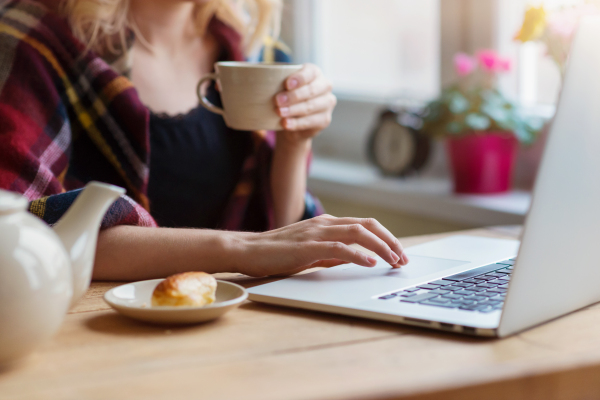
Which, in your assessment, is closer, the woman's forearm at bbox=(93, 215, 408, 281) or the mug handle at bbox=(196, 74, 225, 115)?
the woman's forearm at bbox=(93, 215, 408, 281)

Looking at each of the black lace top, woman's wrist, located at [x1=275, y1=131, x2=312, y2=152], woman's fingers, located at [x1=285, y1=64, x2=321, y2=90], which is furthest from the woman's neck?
woman's fingers, located at [x1=285, y1=64, x2=321, y2=90]

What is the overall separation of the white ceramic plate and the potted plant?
1167mm

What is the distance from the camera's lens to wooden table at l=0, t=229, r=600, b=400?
44cm

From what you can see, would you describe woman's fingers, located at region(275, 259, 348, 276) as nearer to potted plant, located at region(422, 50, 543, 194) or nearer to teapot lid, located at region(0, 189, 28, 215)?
teapot lid, located at region(0, 189, 28, 215)

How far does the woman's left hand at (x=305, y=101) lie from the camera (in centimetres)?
93

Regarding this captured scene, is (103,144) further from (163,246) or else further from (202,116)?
(163,246)

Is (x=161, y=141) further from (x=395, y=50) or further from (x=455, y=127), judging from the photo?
(x=395, y=50)

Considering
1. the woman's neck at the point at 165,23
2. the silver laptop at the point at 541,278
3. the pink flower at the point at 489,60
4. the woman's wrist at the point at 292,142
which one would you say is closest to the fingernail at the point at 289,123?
the woman's wrist at the point at 292,142

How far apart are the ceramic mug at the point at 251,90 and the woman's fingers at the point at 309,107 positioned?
0.01 metres

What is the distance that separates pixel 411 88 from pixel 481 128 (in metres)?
0.60

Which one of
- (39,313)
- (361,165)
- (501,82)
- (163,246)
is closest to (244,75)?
(163,246)

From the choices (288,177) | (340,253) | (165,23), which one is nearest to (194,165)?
(288,177)

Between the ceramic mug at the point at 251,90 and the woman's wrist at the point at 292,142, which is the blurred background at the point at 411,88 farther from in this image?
the ceramic mug at the point at 251,90

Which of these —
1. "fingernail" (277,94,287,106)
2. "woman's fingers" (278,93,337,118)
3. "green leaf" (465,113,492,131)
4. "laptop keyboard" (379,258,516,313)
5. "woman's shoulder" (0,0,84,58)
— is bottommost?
"laptop keyboard" (379,258,516,313)
